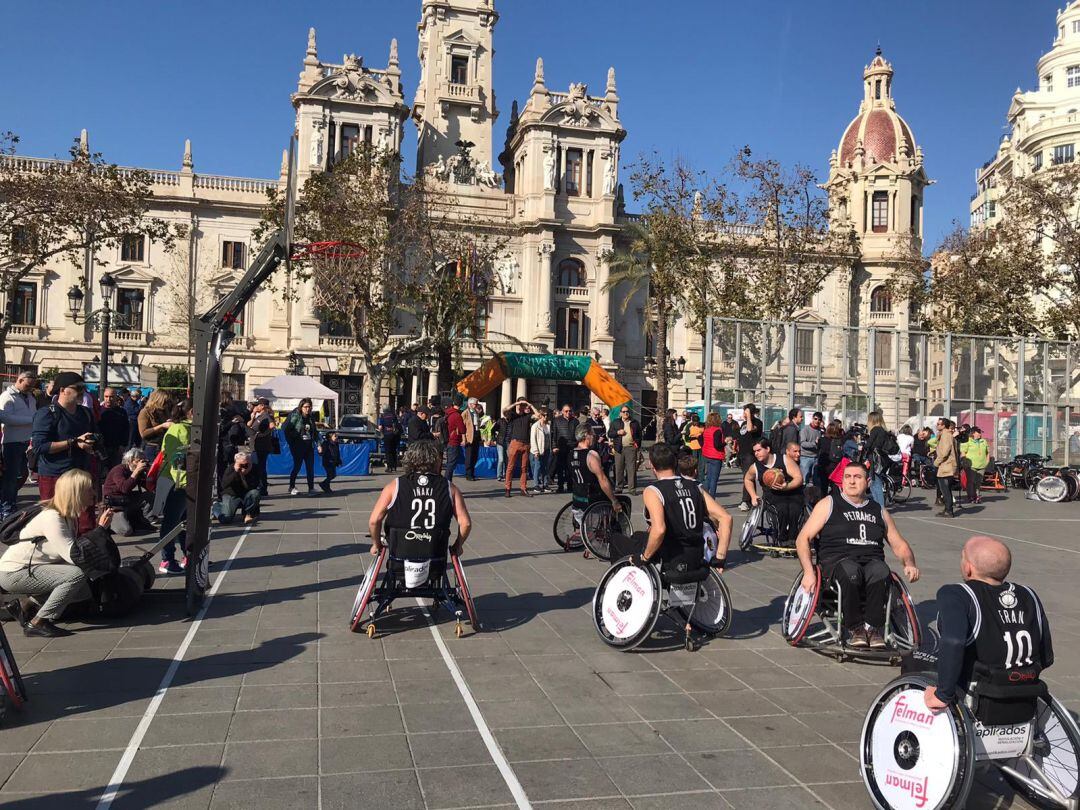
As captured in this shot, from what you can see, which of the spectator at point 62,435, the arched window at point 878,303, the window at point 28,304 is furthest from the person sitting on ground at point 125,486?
the arched window at point 878,303

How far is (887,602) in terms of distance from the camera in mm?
6633

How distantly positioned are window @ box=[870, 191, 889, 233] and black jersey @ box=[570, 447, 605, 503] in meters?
47.5

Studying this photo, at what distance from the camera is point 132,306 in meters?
44.2

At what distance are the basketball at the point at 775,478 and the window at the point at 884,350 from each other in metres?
13.8

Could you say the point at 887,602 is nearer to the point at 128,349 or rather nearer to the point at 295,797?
the point at 295,797

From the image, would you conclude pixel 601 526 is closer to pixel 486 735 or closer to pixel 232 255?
pixel 486 735

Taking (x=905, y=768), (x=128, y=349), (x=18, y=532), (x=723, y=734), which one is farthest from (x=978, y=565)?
(x=128, y=349)

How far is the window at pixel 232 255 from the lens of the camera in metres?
44.9

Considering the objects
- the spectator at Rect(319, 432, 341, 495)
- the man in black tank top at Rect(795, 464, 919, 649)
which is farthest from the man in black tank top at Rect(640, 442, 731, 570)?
the spectator at Rect(319, 432, 341, 495)

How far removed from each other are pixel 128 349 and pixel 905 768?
45.8 m

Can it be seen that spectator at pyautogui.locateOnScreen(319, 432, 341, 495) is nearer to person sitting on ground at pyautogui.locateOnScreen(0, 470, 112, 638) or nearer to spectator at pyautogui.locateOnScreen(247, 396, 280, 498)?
spectator at pyautogui.locateOnScreen(247, 396, 280, 498)

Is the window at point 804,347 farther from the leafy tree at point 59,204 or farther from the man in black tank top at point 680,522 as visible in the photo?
the leafy tree at point 59,204

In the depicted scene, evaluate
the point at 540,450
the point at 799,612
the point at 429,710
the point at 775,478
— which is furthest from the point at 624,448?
the point at 429,710

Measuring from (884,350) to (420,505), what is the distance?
2010 centimetres
